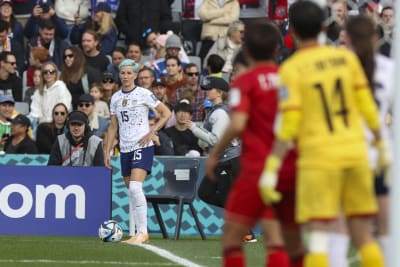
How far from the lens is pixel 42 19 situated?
22.3m

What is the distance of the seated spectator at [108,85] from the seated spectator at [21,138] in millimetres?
1845

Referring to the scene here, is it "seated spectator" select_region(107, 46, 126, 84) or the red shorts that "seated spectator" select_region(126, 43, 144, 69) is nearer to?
"seated spectator" select_region(107, 46, 126, 84)

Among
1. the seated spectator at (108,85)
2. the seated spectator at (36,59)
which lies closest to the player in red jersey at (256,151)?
the seated spectator at (108,85)

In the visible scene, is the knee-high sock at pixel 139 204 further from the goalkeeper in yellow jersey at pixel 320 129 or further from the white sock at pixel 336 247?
the goalkeeper in yellow jersey at pixel 320 129

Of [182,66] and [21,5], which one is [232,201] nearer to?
[182,66]

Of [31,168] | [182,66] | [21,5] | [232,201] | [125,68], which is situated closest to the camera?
[232,201]

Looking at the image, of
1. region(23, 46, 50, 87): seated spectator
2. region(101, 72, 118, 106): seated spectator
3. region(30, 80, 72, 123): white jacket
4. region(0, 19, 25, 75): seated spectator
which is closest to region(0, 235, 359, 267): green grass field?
region(30, 80, 72, 123): white jacket

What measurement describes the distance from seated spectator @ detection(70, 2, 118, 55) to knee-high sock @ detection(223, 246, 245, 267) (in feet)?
44.2

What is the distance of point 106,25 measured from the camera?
74.9ft

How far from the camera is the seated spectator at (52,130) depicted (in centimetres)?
1948

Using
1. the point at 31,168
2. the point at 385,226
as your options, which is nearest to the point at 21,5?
the point at 31,168

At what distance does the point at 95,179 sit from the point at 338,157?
9.24 meters

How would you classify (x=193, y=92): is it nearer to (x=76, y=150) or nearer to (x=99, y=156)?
(x=99, y=156)

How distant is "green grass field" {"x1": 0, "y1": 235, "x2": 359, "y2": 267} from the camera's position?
1370cm
